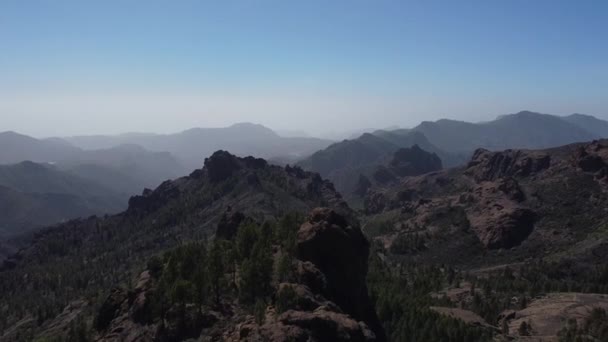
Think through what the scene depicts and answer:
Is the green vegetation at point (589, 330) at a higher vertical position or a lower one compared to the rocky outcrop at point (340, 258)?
lower

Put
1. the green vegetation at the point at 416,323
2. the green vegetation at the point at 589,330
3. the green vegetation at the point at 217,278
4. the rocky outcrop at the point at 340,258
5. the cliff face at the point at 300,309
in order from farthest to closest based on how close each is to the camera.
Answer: the green vegetation at the point at 589,330 < the green vegetation at the point at 416,323 < the rocky outcrop at the point at 340,258 < the green vegetation at the point at 217,278 < the cliff face at the point at 300,309

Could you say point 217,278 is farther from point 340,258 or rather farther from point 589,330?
point 589,330

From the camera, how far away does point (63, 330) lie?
16188 centimetres

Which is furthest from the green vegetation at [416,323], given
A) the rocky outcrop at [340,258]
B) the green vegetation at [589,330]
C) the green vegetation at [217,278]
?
the green vegetation at [217,278]

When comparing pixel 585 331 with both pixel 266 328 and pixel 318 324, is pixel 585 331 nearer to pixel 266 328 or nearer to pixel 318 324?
pixel 318 324

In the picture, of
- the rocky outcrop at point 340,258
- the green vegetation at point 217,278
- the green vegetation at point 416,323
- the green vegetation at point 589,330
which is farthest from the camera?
the green vegetation at point 589,330

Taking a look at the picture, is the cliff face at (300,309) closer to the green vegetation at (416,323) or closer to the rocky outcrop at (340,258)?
Answer: the rocky outcrop at (340,258)

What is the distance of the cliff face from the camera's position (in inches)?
3039

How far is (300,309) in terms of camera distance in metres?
84.5

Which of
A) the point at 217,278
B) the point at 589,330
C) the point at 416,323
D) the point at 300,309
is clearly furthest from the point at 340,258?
the point at 589,330

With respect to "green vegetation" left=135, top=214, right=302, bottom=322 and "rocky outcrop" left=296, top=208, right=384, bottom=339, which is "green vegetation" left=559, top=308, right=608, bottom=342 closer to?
"rocky outcrop" left=296, top=208, right=384, bottom=339

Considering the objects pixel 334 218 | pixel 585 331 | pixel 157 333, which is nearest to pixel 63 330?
pixel 157 333

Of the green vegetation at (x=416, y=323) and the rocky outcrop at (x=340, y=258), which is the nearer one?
the rocky outcrop at (x=340, y=258)

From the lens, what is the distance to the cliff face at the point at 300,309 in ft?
253
